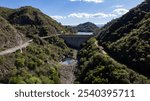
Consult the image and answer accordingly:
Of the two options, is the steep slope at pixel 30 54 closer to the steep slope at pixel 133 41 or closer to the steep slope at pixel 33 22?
the steep slope at pixel 33 22

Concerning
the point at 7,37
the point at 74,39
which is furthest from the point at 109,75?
the point at 74,39

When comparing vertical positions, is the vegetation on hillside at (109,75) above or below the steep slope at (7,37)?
below

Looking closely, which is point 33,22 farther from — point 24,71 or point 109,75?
point 109,75

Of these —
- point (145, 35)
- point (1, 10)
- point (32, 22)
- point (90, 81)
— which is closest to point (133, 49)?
point (145, 35)

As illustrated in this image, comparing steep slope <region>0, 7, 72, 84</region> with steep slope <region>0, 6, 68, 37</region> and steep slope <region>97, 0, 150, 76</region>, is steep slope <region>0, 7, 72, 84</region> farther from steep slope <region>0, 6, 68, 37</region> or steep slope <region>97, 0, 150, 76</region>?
steep slope <region>97, 0, 150, 76</region>

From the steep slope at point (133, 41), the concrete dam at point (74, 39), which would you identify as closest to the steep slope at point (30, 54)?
the concrete dam at point (74, 39)

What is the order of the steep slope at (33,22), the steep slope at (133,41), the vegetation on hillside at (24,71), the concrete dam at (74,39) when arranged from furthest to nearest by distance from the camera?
1. the concrete dam at (74,39)
2. the steep slope at (33,22)
3. the steep slope at (133,41)
4. the vegetation on hillside at (24,71)
